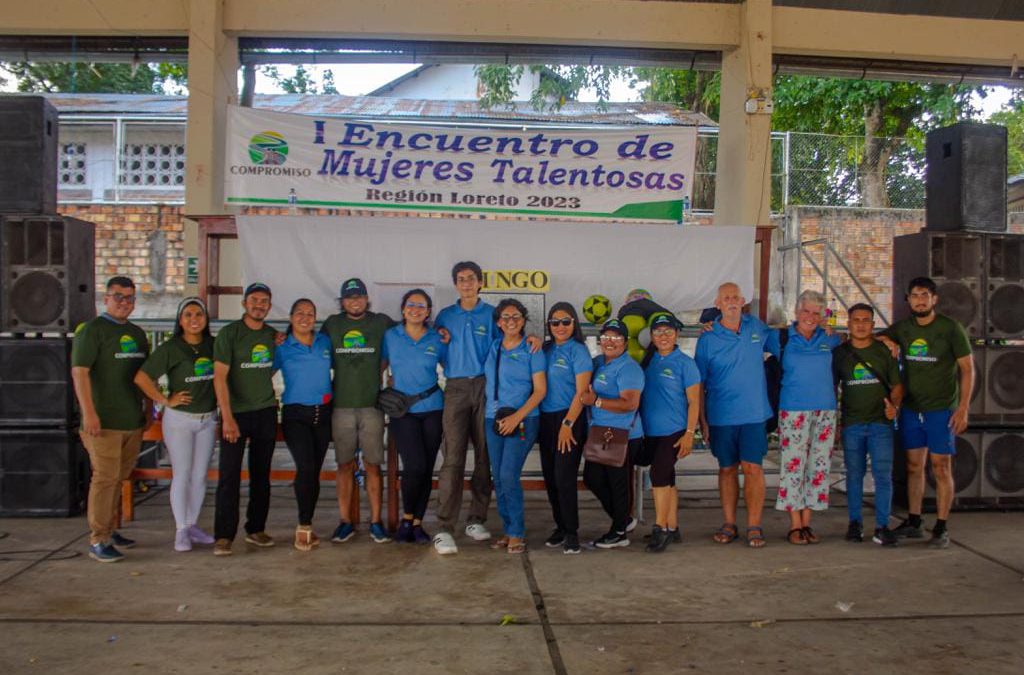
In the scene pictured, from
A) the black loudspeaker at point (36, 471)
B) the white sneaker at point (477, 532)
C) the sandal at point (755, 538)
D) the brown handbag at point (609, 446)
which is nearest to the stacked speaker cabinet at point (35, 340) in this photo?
the black loudspeaker at point (36, 471)

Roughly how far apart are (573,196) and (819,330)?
2661mm

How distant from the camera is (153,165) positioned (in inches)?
582

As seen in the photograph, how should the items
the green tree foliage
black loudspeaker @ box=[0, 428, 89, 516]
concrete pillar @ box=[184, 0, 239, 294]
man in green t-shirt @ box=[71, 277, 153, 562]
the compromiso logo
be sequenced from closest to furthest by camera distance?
man in green t-shirt @ box=[71, 277, 153, 562]
black loudspeaker @ box=[0, 428, 89, 516]
the compromiso logo
concrete pillar @ box=[184, 0, 239, 294]
the green tree foliage

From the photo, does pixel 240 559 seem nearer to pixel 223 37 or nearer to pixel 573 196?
pixel 573 196

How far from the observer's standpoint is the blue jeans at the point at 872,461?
627 centimetres

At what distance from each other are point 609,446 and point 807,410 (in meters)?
A: 1.46

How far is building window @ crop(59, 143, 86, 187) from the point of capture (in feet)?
50.6

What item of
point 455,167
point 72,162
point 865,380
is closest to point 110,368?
point 455,167

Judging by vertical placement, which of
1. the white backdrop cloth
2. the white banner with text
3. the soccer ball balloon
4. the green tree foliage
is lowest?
→ the soccer ball balloon

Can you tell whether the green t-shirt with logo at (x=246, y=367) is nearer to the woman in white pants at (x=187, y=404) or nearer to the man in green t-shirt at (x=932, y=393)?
the woman in white pants at (x=187, y=404)

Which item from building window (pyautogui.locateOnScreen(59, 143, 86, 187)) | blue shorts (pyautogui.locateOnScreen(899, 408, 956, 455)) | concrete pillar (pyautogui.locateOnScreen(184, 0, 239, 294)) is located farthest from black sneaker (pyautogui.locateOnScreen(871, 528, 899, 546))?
building window (pyautogui.locateOnScreen(59, 143, 86, 187))

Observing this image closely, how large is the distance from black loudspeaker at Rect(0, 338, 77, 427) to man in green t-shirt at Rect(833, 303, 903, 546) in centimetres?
574

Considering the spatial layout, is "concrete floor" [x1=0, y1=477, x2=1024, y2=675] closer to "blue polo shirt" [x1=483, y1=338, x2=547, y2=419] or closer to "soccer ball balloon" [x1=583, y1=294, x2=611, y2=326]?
"blue polo shirt" [x1=483, y1=338, x2=547, y2=419]

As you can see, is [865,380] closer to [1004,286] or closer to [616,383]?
[616,383]
